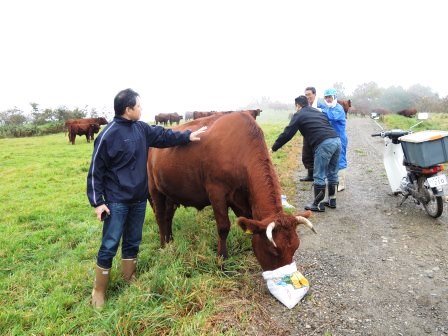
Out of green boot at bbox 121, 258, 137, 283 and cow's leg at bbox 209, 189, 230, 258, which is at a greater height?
cow's leg at bbox 209, 189, 230, 258

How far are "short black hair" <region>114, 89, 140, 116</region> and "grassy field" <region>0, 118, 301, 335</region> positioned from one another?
184cm

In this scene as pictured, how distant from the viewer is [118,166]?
12.0ft

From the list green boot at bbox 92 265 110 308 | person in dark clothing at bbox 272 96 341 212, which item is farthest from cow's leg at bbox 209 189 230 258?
person in dark clothing at bbox 272 96 341 212

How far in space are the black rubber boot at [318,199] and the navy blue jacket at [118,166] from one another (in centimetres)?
351

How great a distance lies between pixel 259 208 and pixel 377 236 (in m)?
2.49

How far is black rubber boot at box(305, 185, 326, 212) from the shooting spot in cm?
627

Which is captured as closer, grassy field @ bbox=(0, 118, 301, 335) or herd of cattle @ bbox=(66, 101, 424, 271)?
grassy field @ bbox=(0, 118, 301, 335)

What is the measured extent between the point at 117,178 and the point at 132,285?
1.21 m

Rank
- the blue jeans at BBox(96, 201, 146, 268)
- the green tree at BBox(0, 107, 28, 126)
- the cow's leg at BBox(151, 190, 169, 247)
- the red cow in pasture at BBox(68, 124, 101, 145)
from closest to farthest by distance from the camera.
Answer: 1. the blue jeans at BBox(96, 201, 146, 268)
2. the cow's leg at BBox(151, 190, 169, 247)
3. the red cow in pasture at BBox(68, 124, 101, 145)
4. the green tree at BBox(0, 107, 28, 126)

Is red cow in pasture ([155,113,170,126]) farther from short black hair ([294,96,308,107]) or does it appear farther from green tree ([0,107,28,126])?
short black hair ([294,96,308,107])

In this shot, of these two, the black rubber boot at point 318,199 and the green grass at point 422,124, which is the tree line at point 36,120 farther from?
the black rubber boot at point 318,199

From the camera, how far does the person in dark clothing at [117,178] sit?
3.59 meters

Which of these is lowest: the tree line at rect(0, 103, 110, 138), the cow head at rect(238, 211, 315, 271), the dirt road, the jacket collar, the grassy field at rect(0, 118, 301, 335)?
the dirt road

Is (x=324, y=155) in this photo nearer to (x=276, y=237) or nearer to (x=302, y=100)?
(x=302, y=100)
